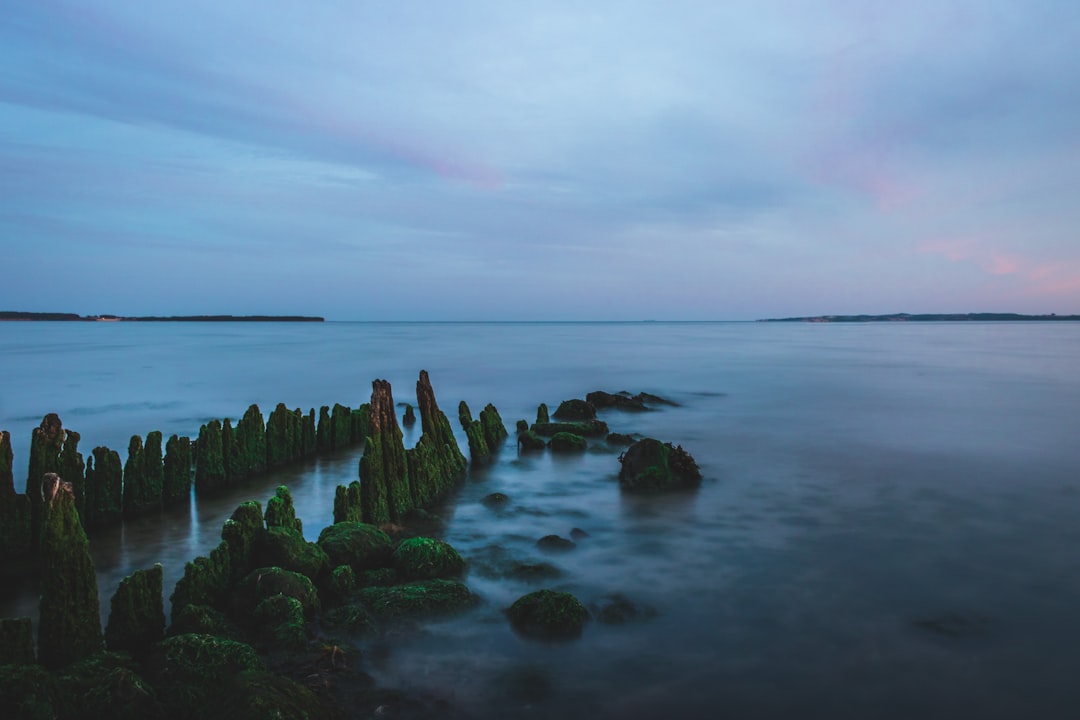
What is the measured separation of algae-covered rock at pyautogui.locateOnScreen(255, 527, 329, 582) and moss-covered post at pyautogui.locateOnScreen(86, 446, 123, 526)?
5.20 m

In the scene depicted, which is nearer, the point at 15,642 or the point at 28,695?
the point at 28,695

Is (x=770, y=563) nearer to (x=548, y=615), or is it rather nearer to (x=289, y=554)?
(x=548, y=615)

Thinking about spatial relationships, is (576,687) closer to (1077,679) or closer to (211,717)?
(211,717)

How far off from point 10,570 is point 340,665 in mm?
6947

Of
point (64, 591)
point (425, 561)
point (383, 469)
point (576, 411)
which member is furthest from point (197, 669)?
point (576, 411)

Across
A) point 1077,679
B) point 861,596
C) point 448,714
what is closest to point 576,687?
point 448,714

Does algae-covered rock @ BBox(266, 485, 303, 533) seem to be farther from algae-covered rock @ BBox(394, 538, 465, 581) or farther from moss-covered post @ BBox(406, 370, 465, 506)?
moss-covered post @ BBox(406, 370, 465, 506)

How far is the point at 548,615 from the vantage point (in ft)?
28.2

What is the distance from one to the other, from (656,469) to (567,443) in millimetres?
4506

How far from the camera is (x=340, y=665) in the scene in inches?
290

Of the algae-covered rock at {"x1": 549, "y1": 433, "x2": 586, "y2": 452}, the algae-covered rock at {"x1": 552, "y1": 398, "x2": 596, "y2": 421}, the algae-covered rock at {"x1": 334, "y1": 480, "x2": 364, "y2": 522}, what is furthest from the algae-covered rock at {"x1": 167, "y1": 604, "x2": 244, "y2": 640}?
the algae-covered rock at {"x1": 552, "y1": 398, "x2": 596, "y2": 421}

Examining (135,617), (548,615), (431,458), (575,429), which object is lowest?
(548,615)

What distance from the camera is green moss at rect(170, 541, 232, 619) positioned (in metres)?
8.16

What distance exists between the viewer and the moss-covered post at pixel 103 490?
1234 cm
